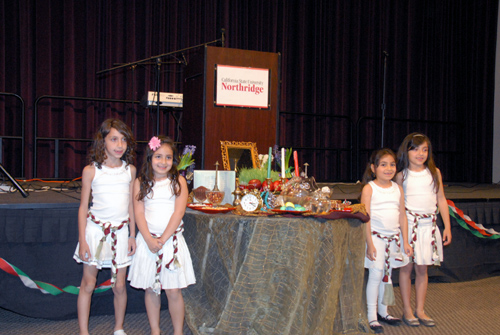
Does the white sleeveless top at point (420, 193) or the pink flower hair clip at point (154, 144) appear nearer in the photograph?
the pink flower hair clip at point (154, 144)

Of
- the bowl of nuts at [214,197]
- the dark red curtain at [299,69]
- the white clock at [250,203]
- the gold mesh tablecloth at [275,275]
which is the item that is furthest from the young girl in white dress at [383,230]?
the dark red curtain at [299,69]

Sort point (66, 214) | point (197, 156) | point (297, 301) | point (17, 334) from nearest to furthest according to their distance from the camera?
point (297, 301), point (17, 334), point (66, 214), point (197, 156)

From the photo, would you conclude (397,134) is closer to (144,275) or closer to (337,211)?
(337,211)

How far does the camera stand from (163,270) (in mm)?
2461

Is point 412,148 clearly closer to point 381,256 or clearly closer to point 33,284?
→ point 381,256

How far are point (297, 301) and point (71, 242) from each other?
1606mm

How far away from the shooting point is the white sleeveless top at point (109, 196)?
2.55m

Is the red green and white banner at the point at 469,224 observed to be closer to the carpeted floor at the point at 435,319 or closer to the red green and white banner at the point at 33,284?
the carpeted floor at the point at 435,319

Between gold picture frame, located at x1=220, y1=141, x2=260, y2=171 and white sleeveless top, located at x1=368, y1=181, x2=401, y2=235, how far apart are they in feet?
2.77

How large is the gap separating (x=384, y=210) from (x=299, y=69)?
499cm

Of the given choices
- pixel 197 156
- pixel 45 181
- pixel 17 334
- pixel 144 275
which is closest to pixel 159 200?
pixel 144 275

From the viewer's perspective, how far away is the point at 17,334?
2705mm

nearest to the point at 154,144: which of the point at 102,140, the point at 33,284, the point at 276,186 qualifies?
the point at 102,140

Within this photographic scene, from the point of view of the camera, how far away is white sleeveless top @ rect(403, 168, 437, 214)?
3076 mm
